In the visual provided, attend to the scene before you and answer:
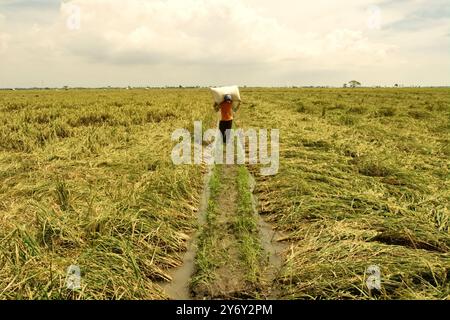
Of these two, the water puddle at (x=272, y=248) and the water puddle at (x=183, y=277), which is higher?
the water puddle at (x=272, y=248)

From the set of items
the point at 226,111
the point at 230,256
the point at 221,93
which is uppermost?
the point at 221,93

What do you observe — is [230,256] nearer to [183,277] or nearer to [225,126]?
[183,277]

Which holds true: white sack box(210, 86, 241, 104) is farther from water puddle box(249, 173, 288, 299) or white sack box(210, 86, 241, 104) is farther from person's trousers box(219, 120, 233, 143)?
water puddle box(249, 173, 288, 299)

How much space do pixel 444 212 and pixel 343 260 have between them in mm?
2006

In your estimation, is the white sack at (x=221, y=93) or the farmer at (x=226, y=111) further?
the white sack at (x=221, y=93)

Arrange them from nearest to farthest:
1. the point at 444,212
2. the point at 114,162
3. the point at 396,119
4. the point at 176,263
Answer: the point at 176,263
the point at 444,212
the point at 114,162
the point at 396,119

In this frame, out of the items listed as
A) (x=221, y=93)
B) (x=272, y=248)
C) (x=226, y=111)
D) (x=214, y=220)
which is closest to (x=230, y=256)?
(x=272, y=248)

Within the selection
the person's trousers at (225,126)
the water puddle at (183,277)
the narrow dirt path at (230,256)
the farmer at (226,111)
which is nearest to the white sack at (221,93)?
the farmer at (226,111)

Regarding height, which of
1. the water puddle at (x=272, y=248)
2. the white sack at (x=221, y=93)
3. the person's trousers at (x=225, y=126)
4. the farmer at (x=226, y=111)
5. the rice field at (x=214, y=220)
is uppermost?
the white sack at (x=221, y=93)

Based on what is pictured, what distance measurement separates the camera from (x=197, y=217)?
5344 millimetres

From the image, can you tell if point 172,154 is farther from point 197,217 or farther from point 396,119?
point 396,119

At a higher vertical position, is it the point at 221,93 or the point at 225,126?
the point at 221,93

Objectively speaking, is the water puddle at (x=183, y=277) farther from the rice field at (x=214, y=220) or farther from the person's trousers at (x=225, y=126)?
the person's trousers at (x=225, y=126)
